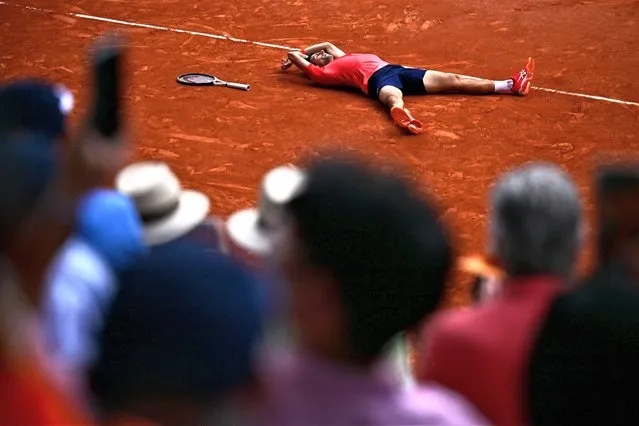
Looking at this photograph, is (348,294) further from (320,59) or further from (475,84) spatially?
(320,59)

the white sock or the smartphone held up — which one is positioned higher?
the smartphone held up

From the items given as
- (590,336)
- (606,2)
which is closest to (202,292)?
(590,336)

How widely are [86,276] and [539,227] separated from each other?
3.71 ft

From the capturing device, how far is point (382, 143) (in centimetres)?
656

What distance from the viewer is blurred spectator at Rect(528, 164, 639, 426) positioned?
2.17 meters

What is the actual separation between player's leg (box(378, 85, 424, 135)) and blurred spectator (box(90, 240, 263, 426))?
497 centimetres

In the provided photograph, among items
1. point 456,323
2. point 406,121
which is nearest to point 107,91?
point 456,323

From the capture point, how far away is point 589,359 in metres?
2.20

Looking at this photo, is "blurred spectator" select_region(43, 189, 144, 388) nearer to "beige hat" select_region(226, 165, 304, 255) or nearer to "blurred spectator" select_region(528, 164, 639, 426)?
"beige hat" select_region(226, 165, 304, 255)

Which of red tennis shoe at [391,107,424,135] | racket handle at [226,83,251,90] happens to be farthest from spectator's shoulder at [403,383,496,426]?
racket handle at [226,83,251,90]

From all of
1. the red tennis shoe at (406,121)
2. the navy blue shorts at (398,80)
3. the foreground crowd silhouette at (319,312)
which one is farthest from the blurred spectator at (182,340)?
the navy blue shorts at (398,80)

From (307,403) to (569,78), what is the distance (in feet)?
20.9

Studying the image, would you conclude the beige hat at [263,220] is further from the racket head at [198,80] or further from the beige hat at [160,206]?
the racket head at [198,80]

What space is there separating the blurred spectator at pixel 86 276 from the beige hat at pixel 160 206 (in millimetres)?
390
